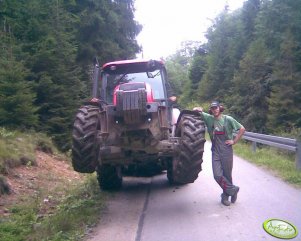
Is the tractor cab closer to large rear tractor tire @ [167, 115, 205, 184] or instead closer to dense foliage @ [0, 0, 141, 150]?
large rear tractor tire @ [167, 115, 205, 184]

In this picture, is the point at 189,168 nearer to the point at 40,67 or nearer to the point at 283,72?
the point at 40,67

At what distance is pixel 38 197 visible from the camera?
29.3ft

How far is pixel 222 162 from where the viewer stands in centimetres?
797

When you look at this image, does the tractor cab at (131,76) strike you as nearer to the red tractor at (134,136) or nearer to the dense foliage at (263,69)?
the red tractor at (134,136)

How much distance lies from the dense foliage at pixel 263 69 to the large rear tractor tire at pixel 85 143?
57.6 ft

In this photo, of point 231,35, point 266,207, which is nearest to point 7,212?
point 266,207

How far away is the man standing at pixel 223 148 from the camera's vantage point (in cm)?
783

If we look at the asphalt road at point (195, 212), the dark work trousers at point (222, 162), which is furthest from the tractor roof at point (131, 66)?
the asphalt road at point (195, 212)

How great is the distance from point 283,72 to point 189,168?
27.8 meters

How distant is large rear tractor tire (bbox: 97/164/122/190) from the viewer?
9.10 m

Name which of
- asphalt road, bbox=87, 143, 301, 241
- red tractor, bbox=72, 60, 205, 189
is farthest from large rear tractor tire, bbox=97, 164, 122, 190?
red tractor, bbox=72, 60, 205, 189

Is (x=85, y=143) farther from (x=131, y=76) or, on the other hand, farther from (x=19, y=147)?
(x=19, y=147)

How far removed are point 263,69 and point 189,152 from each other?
33558 mm

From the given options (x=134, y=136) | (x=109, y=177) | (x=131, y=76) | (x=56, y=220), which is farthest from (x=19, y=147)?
(x=56, y=220)
